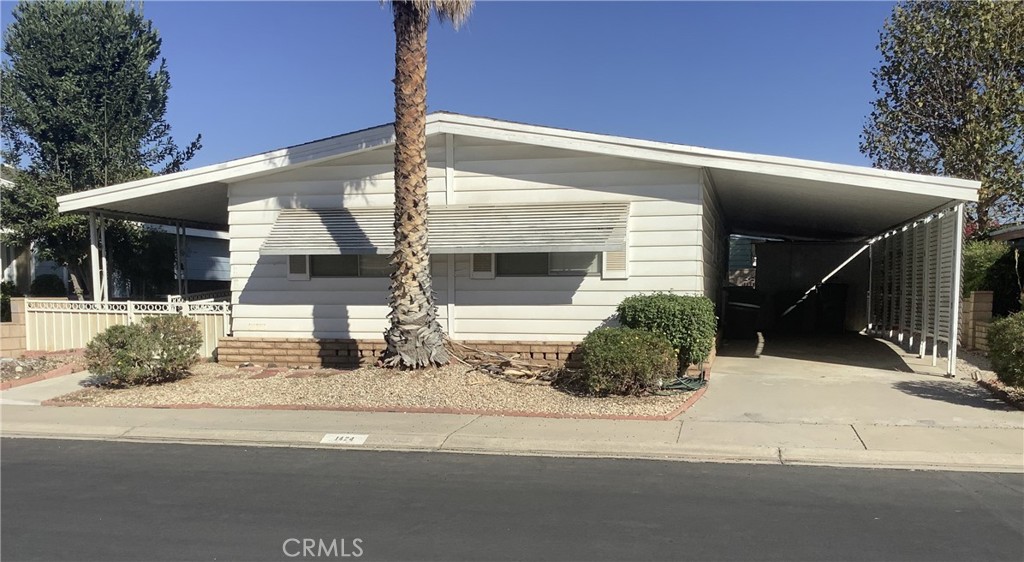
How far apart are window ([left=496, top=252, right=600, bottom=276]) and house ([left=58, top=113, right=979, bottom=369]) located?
0.02 m

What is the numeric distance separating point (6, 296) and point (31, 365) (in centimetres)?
657

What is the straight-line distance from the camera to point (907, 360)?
11.4 m

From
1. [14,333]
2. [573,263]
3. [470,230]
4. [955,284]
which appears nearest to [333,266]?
[470,230]

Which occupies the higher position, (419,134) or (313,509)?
(419,134)

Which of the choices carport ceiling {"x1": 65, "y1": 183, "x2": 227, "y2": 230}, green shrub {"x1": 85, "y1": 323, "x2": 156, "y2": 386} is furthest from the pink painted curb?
carport ceiling {"x1": 65, "y1": 183, "x2": 227, "y2": 230}

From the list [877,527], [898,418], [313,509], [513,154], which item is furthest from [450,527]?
[513,154]

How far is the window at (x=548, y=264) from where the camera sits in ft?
33.3

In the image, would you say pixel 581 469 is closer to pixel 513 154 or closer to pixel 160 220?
pixel 513 154

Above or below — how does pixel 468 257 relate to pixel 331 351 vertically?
above

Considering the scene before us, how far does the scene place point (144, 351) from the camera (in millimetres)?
9383

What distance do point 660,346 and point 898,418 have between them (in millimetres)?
2712

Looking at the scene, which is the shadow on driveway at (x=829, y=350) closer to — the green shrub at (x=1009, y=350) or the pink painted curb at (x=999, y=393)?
the pink painted curb at (x=999, y=393)

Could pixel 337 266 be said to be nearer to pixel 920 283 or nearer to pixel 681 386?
pixel 681 386

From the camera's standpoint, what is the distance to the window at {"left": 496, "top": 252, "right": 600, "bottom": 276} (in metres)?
10.1
